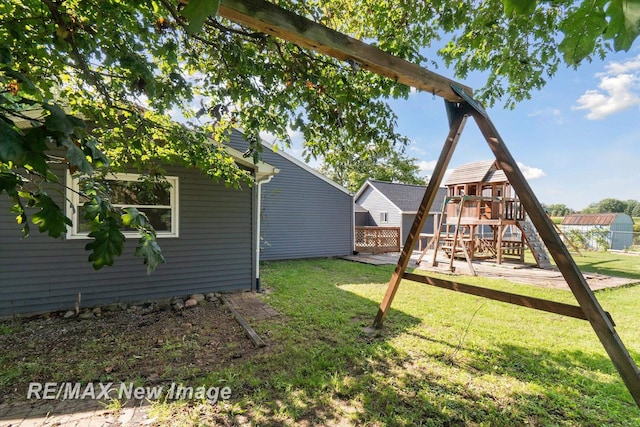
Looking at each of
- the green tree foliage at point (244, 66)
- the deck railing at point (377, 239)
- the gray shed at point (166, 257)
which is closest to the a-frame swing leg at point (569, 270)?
the green tree foliage at point (244, 66)

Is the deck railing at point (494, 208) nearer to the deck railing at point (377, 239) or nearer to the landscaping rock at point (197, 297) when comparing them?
the deck railing at point (377, 239)

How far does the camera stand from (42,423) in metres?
2.09

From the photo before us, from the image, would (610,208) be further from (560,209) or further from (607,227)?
(607,227)

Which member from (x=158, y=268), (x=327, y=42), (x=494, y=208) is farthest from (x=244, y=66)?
(x=494, y=208)

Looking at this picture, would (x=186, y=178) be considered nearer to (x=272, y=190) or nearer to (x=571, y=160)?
(x=272, y=190)

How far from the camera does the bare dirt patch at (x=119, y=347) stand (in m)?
2.74

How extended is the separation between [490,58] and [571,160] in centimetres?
2131

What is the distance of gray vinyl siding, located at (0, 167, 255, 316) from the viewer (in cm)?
423

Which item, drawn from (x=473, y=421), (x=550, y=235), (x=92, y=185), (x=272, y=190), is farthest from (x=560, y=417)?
(x=272, y=190)

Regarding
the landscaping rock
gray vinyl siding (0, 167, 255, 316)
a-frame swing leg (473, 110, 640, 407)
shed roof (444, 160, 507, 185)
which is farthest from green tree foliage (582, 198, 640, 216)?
the landscaping rock

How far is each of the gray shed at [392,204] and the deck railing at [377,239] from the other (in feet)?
7.86

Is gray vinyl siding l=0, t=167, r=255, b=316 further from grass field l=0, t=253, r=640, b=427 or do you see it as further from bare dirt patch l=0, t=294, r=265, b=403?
grass field l=0, t=253, r=640, b=427

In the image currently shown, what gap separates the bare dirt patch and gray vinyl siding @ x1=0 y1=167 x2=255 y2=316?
14.1 inches

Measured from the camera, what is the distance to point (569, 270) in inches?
89.0
